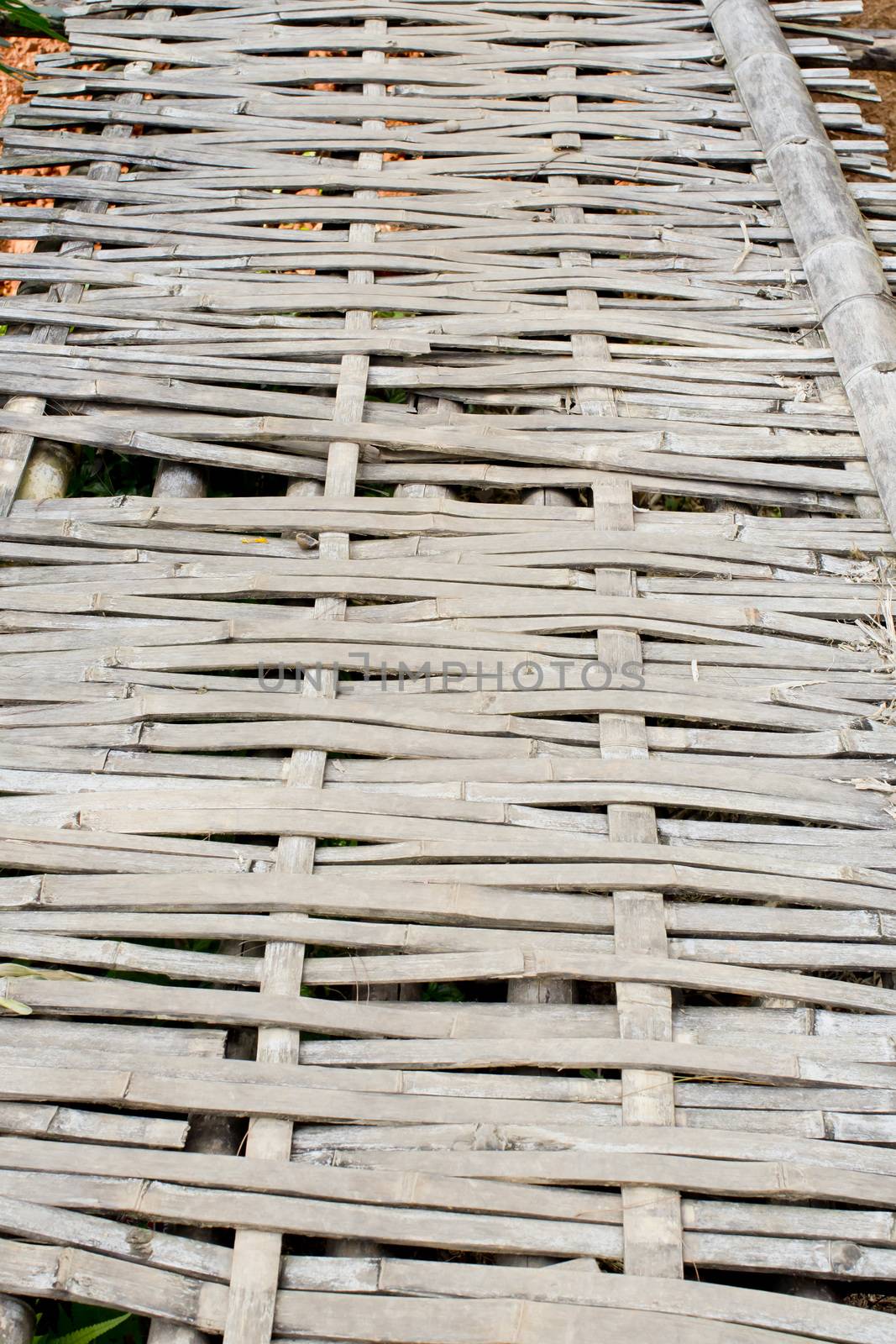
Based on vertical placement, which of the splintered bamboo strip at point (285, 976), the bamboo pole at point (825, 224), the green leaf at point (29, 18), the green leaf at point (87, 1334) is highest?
the green leaf at point (29, 18)

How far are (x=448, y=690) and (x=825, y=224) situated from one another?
1.49 meters

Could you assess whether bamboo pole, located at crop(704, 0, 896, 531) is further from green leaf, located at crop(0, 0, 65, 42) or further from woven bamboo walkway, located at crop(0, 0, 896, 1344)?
green leaf, located at crop(0, 0, 65, 42)

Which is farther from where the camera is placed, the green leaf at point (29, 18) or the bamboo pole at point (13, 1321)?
the green leaf at point (29, 18)

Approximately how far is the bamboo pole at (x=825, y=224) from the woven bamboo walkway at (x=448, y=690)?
0.01 meters

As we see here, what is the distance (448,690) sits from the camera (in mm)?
1849

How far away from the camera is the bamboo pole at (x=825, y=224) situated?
2172 mm

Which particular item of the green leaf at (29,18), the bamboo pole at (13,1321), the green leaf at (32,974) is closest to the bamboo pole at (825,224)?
the green leaf at (32,974)

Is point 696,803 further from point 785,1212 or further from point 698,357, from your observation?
point 698,357

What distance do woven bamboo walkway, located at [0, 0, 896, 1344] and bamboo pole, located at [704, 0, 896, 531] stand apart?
1cm

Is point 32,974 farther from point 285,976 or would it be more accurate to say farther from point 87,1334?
Answer: point 87,1334

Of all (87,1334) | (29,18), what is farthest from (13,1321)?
(29,18)

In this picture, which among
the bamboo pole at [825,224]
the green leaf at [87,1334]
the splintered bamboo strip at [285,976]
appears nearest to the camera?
the splintered bamboo strip at [285,976]

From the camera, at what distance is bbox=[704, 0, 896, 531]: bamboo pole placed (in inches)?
85.5

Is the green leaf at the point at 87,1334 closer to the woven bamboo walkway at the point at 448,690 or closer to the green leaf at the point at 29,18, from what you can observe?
the woven bamboo walkway at the point at 448,690
